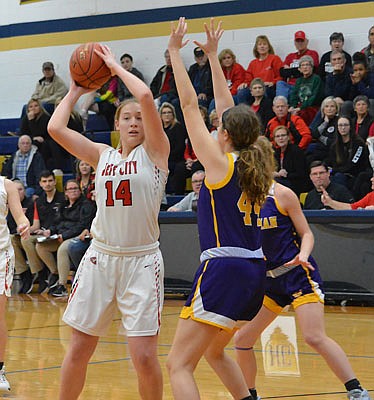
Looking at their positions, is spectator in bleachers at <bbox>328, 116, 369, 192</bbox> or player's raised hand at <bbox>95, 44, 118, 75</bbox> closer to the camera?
player's raised hand at <bbox>95, 44, 118, 75</bbox>

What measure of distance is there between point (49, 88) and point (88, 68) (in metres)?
11.9

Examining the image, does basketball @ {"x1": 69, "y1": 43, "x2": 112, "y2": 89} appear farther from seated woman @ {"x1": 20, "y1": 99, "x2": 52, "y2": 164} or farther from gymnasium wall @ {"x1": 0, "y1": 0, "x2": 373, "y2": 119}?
seated woman @ {"x1": 20, "y1": 99, "x2": 52, "y2": 164}

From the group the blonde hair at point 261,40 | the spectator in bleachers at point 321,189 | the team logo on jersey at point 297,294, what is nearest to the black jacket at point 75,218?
the spectator in bleachers at point 321,189

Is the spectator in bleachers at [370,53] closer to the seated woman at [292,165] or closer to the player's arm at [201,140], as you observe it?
the seated woman at [292,165]

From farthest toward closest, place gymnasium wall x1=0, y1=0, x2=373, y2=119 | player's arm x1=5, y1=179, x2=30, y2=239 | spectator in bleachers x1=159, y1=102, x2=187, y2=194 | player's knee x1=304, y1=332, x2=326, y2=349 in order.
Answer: gymnasium wall x1=0, y1=0, x2=373, y2=119, spectator in bleachers x1=159, y1=102, x2=187, y2=194, player's arm x1=5, y1=179, x2=30, y2=239, player's knee x1=304, y1=332, x2=326, y2=349

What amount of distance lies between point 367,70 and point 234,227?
8.86m

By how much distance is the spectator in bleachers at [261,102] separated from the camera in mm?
12836

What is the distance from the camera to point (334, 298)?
10.4 metres

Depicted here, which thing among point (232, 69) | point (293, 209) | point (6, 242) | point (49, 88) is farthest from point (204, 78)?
point (293, 209)

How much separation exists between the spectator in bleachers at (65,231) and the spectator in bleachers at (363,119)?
3.90m

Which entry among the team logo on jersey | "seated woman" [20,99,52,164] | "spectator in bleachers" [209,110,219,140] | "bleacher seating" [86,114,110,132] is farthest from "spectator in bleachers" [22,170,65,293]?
the team logo on jersey

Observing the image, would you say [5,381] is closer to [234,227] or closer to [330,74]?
[234,227]

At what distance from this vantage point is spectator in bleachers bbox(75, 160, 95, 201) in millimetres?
12828

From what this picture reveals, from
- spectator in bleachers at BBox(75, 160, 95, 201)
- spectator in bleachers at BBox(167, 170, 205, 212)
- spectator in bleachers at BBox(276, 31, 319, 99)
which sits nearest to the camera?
spectator in bleachers at BBox(167, 170, 205, 212)
